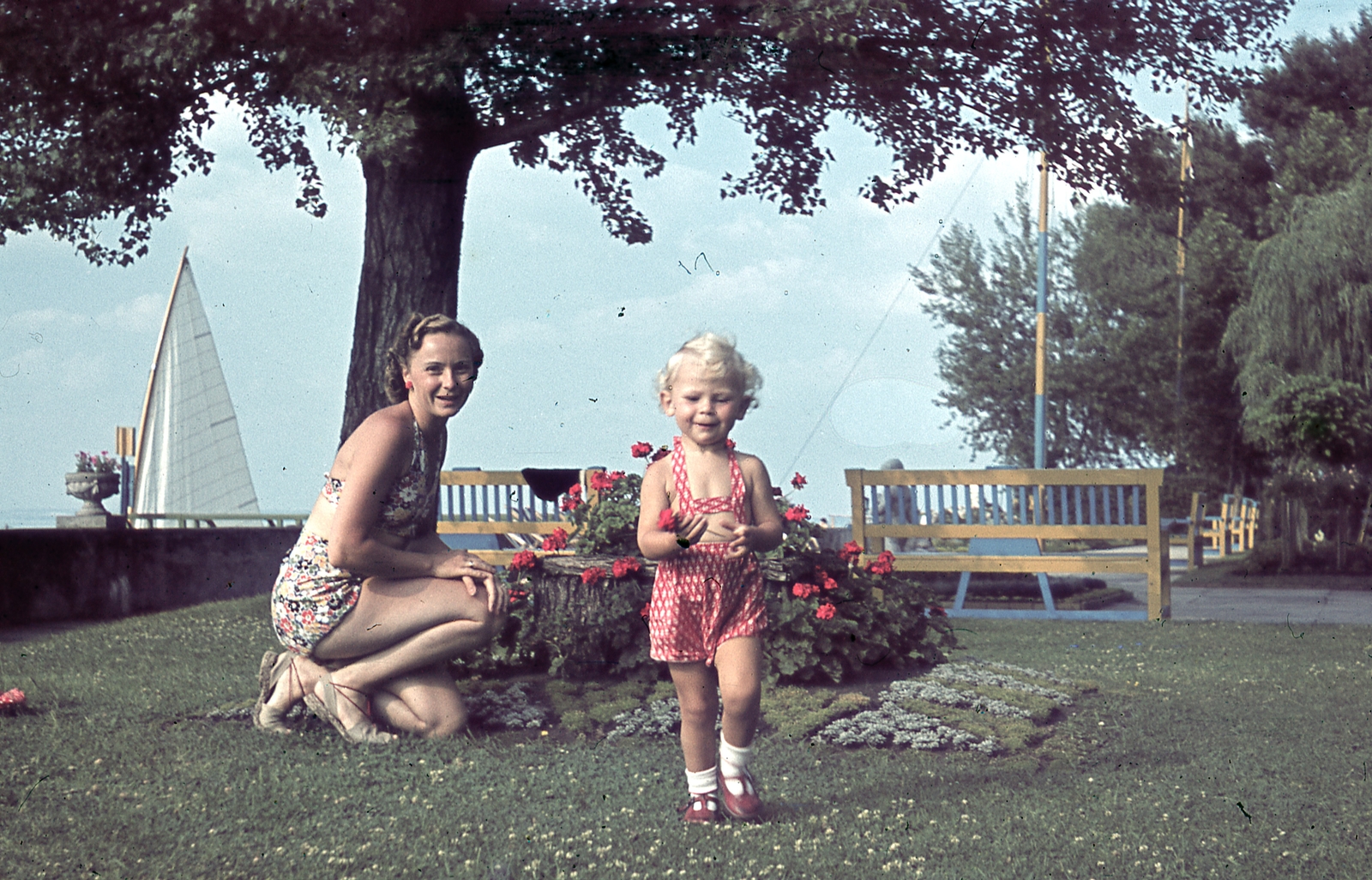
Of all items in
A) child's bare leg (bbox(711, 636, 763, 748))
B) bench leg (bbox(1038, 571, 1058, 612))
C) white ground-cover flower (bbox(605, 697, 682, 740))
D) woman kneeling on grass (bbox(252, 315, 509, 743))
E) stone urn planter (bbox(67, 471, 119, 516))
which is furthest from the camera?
stone urn planter (bbox(67, 471, 119, 516))

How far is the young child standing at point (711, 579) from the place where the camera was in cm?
381

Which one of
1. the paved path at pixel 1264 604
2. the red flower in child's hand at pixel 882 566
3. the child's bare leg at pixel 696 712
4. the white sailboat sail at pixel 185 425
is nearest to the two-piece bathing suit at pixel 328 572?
the child's bare leg at pixel 696 712

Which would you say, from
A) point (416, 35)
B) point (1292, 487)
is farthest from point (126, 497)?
point (1292, 487)

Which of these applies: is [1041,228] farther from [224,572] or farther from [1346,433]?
[224,572]

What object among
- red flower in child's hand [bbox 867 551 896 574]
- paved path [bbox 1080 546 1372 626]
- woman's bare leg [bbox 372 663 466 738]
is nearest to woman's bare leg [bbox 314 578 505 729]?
woman's bare leg [bbox 372 663 466 738]

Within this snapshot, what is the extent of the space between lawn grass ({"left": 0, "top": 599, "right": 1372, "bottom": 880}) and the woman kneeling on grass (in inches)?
8.2

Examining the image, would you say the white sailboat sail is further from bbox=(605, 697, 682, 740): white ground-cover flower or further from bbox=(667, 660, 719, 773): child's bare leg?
bbox=(667, 660, 719, 773): child's bare leg

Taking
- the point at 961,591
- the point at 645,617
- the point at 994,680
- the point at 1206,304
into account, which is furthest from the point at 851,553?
the point at 1206,304

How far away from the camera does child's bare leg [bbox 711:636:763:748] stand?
152 inches

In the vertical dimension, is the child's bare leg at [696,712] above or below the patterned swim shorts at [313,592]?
below

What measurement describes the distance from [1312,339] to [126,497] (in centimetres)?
1865

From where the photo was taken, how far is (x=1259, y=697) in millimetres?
6809

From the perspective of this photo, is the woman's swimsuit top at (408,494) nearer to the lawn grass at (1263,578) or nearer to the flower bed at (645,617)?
the flower bed at (645,617)

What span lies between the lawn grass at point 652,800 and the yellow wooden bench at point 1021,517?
13.8ft
